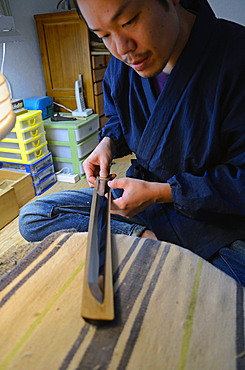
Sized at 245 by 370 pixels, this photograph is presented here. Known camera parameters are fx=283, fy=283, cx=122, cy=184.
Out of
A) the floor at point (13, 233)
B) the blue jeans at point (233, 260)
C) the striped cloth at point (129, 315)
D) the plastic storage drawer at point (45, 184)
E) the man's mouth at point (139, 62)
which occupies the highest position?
the man's mouth at point (139, 62)

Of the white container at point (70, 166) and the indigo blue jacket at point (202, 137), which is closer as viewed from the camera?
the indigo blue jacket at point (202, 137)

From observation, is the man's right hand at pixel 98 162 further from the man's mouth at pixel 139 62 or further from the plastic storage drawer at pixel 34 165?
the plastic storage drawer at pixel 34 165

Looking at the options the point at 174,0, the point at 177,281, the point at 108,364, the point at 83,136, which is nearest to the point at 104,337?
the point at 108,364

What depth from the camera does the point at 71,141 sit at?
2.12 m

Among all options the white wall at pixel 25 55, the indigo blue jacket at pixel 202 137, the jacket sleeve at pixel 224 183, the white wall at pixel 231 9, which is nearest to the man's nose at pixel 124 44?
the indigo blue jacket at pixel 202 137

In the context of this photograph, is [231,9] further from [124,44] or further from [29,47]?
[124,44]

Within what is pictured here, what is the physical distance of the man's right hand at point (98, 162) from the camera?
103 cm

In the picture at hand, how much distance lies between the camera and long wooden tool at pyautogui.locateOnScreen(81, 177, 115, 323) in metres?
0.47

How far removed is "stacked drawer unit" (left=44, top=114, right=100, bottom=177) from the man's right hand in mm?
1031

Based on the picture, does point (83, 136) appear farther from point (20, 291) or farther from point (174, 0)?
point (20, 291)

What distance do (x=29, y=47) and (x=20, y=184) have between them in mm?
1167

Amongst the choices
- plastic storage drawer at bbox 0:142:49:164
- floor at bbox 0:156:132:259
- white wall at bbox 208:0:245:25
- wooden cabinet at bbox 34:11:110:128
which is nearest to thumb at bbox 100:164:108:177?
floor at bbox 0:156:132:259

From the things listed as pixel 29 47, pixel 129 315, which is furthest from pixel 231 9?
pixel 129 315

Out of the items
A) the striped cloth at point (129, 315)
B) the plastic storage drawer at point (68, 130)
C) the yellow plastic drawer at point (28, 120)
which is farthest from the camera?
the plastic storage drawer at point (68, 130)
